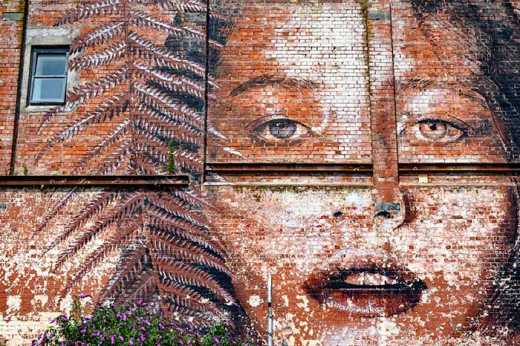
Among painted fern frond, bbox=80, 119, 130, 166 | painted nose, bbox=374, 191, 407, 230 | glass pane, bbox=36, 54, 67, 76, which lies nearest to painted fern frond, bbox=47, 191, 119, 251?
painted fern frond, bbox=80, 119, 130, 166

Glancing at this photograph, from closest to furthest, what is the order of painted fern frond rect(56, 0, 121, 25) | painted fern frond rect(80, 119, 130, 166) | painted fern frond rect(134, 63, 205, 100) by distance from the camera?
painted fern frond rect(80, 119, 130, 166), painted fern frond rect(134, 63, 205, 100), painted fern frond rect(56, 0, 121, 25)

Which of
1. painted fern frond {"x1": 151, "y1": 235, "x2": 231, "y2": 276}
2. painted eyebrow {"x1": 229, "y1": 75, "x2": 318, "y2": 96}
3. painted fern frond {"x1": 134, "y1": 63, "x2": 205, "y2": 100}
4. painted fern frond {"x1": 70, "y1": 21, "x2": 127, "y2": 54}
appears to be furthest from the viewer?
painted fern frond {"x1": 70, "y1": 21, "x2": 127, "y2": 54}

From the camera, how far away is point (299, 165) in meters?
11.7

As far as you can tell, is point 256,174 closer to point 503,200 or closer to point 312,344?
point 312,344

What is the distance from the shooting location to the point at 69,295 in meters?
11.0

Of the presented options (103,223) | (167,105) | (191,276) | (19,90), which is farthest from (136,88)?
(191,276)

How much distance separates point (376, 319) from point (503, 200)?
8.56ft

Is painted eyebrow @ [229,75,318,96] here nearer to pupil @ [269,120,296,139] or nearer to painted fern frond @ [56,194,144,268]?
pupil @ [269,120,296,139]

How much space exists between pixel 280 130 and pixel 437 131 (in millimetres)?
2376

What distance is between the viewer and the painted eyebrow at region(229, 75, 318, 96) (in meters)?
12.1

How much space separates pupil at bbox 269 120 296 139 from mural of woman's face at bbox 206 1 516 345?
0.6 inches

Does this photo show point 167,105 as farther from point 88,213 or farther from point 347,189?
point 347,189

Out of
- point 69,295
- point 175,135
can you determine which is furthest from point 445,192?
point 69,295

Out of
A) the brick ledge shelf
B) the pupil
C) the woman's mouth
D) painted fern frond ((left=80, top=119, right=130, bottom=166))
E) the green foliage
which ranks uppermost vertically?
the pupil
